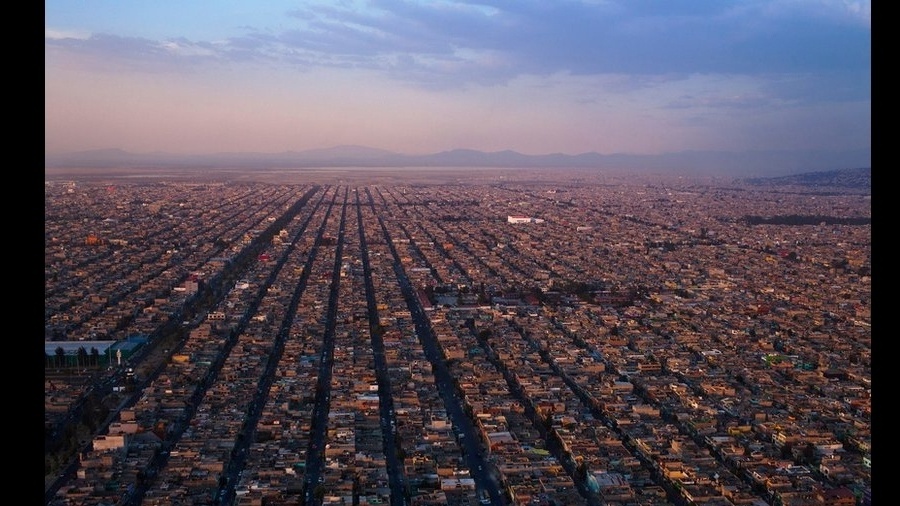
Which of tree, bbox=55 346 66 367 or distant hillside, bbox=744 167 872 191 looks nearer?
tree, bbox=55 346 66 367

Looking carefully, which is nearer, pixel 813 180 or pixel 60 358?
pixel 60 358

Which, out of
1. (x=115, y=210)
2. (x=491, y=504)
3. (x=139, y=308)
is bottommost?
(x=491, y=504)

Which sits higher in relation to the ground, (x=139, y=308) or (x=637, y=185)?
(x=637, y=185)

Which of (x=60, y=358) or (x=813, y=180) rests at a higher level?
(x=813, y=180)

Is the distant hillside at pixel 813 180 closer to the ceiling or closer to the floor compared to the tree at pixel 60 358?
closer to the ceiling

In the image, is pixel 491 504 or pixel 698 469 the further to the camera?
pixel 698 469

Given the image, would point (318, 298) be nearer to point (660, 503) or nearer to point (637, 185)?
point (660, 503)

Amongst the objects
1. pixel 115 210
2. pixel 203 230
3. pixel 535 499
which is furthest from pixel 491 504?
pixel 115 210

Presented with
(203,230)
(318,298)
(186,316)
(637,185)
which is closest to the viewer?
(186,316)

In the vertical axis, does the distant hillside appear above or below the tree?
above

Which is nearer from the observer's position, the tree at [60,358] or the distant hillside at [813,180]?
the tree at [60,358]

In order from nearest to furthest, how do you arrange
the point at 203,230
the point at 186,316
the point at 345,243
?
the point at 186,316
the point at 345,243
the point at 203,230
